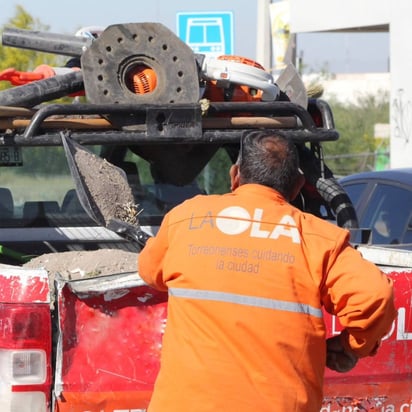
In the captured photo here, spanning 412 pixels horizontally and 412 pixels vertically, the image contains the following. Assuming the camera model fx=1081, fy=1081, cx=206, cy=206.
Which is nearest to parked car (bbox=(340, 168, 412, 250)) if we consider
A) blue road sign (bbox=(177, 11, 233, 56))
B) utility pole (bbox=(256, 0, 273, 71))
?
blue road sign (bbox=(177, 11, 233, 56))

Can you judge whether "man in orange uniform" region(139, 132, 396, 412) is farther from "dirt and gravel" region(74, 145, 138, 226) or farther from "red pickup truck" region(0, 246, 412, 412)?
"dirt and gravel" region(74, 145, 138, 226)

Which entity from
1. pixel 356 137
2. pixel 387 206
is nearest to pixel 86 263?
pixel 387 206

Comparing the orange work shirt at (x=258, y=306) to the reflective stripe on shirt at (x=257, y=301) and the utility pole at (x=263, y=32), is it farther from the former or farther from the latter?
the utility pole at (x=263, y=32)

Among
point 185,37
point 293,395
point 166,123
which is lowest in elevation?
point 293,395

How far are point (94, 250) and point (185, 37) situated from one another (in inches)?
274

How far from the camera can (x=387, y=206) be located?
28.6ft

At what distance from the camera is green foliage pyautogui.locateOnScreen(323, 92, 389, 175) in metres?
32.0

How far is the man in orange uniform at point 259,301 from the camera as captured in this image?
3213mm

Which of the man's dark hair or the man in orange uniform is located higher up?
the man's dark hair

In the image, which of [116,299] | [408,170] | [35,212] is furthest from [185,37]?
[116,299]

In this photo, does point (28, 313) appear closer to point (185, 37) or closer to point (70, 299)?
point (70, 299)

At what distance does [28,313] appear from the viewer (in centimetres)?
385

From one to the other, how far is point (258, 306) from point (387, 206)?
18.5ft

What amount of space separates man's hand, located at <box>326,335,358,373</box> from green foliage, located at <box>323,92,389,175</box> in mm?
26428
